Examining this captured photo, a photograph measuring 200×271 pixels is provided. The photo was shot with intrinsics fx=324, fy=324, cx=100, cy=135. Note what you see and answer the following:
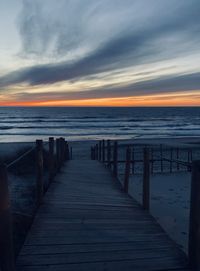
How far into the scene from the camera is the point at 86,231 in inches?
199

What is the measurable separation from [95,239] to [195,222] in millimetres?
1580

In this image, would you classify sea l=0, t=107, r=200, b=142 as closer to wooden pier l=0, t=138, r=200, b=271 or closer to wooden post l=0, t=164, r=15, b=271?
wooden pier l=0, t=138, r=200, b=271

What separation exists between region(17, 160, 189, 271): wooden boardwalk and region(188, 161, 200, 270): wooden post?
6.8 inches

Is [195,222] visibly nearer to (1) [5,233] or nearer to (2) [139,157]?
(1) [5,233]

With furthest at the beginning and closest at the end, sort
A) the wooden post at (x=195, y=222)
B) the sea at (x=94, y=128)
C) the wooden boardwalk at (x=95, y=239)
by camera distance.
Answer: the sea at (x=94, y=128) → the wooden boardwalk at (x=95, y=239) → the wooden post at (x=195, y=222)

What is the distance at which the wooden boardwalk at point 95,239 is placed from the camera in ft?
12.8

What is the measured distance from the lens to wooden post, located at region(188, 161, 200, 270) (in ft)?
12.1

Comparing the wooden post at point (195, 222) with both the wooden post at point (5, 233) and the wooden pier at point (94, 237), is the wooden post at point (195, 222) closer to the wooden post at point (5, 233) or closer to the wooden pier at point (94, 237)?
the wooden pier at point (94, 237)

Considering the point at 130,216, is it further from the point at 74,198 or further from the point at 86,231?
the point at 74,198

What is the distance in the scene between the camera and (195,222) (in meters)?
3.76

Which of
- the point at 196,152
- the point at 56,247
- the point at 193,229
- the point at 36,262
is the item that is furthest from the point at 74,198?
the point at 196,152

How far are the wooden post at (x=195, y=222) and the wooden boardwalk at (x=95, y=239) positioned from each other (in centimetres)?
17

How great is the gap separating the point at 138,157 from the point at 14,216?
17.6 metres

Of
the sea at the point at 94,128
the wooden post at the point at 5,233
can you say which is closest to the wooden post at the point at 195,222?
the wooden post at the point at 5,233
